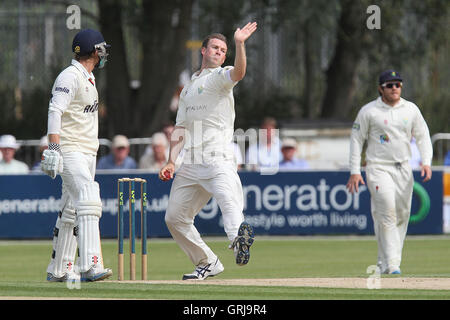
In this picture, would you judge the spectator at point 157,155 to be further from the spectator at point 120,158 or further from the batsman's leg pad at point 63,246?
the batsman's leg pad at point 63,246

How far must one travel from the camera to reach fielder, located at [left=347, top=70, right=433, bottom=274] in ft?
41.6

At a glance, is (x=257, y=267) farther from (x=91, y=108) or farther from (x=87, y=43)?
(x=87, y=43)

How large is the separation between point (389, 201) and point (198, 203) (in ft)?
8.62

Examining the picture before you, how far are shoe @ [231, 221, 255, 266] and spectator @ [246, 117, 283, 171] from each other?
8.65 m

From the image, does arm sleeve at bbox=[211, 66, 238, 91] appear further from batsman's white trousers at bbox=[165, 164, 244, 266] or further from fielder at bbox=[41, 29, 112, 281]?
fielder at bbox=[41, 29, 112, 281]

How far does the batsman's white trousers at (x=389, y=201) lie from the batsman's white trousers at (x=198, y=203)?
2.39 metres

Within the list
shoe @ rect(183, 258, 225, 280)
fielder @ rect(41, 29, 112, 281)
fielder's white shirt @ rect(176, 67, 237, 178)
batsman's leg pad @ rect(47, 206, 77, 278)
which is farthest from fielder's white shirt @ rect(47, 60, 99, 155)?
shoe @ rect(183, 258, 225, 280)

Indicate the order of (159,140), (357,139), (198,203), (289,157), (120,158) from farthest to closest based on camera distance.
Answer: (289,157) < (120,158) < (159,140) < (357,139) < (198,203)

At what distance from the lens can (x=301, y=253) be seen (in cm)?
1627

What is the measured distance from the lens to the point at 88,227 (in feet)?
33.1

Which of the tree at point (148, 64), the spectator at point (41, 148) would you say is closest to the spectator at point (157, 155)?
the spectator at point (41, 148)

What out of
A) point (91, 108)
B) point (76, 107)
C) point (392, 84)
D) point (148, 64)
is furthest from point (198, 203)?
point (148, 64)
